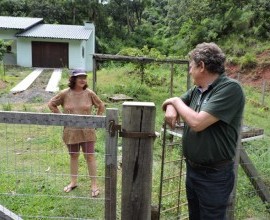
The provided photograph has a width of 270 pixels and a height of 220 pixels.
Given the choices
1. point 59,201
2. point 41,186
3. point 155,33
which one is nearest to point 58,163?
point 41,186

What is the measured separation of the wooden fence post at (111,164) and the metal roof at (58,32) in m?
25.7

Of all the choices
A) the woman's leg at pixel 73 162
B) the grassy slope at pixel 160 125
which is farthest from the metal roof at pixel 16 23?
the woman's leg at pixel 73 162

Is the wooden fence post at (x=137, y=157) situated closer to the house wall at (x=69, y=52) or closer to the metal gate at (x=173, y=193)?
the metal gate at (x=173, y=193)

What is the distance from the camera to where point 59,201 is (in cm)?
455

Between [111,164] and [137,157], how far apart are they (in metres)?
0.19

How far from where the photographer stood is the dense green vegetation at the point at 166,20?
24.7 m

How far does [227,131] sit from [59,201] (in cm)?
278

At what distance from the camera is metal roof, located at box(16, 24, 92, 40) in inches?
1075

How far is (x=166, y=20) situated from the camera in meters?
41.8

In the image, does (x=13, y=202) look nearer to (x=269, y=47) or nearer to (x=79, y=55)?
(x=269, y=47)

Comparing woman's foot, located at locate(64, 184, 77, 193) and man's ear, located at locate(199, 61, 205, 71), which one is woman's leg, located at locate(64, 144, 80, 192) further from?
man's ear, located at locate(199, 61, 205, 71)

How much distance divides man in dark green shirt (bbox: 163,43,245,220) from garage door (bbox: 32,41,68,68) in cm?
2665

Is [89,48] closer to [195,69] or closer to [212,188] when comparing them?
[195,69]

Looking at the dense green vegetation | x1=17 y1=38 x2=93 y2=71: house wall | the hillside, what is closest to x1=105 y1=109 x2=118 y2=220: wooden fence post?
the hillside
